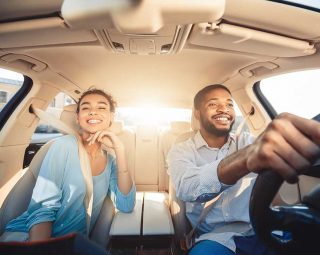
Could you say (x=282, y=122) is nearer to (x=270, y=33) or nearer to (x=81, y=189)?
(x=270, y=33)

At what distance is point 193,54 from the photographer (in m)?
2.21

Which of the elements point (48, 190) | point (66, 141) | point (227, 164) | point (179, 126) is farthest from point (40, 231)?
point (179, 126)

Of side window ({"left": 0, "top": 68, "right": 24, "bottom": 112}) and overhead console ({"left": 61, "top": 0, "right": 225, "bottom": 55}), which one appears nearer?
overhead console ({"left": 61, "top": 0, "right": 225, "bottom": 55})

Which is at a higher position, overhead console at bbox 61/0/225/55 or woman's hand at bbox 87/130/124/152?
overhead console at bbox 61/0/225/55

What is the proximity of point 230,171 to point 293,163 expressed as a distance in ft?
1.49

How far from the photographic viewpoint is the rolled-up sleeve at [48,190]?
1700mm

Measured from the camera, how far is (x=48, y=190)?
5.85 feet

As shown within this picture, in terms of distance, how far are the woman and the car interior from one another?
0.19 meters

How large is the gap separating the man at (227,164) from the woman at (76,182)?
1.74ft

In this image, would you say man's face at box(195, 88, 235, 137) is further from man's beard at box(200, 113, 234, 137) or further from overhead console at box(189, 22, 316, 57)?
overhead console at box(189, 22, 316, 57)

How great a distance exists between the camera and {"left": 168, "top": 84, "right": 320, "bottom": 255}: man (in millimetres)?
688

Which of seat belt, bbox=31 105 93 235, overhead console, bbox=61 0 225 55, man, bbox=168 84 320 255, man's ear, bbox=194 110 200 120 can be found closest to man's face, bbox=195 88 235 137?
man, bbox=168 84 320 255

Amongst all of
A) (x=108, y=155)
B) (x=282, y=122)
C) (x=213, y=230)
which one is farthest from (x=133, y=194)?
(x=282, y=122)

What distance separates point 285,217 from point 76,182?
4.63 ft
